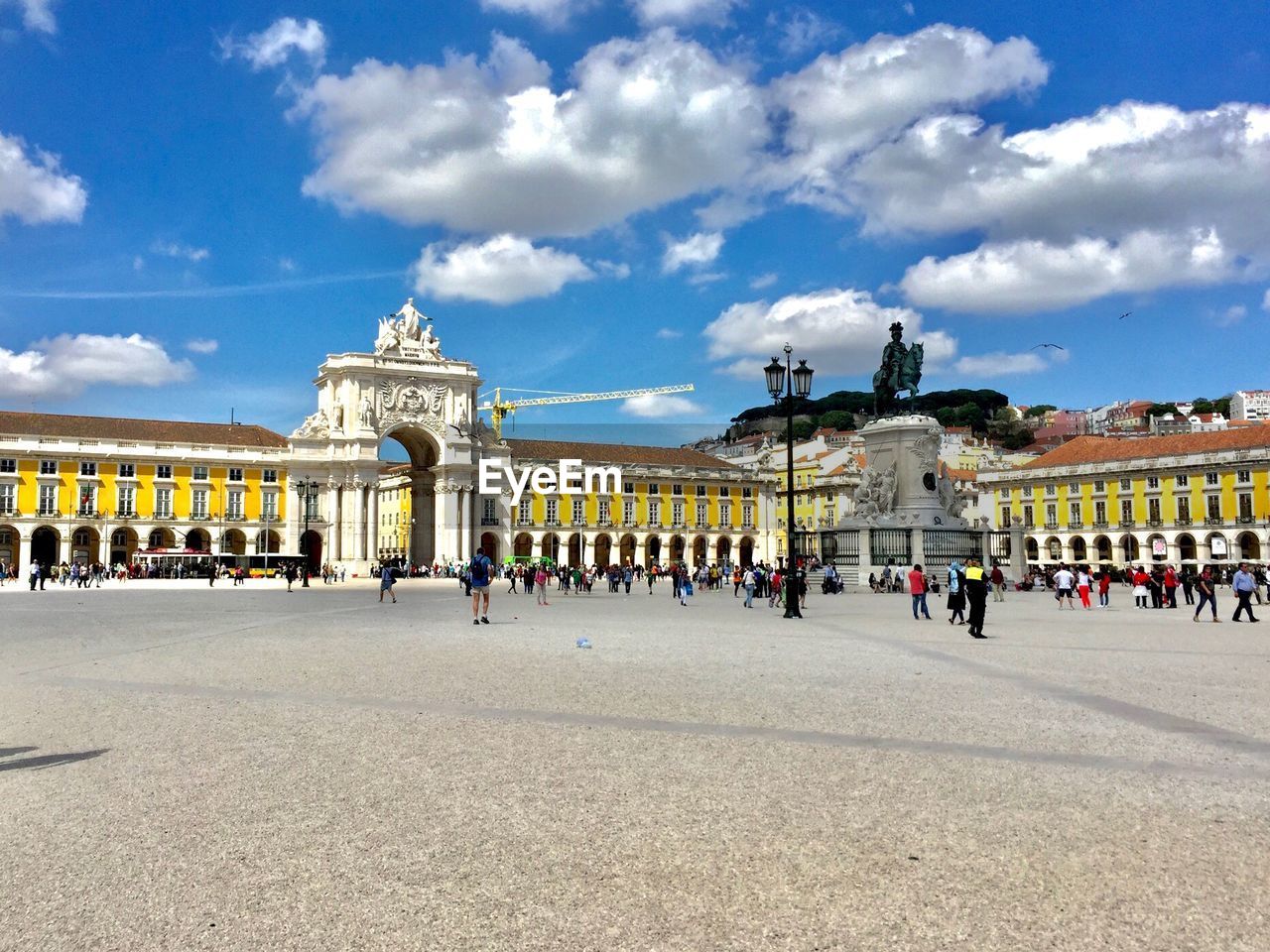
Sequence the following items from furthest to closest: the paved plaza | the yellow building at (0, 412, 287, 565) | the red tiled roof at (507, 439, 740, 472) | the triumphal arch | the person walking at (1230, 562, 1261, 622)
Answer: the red tiled roof at (507, 439, 740, 472), the triumphal arch, the yellow building at (0, 412, 287, 565), the person walking at (1230, 562, 1261, 622), the paved plaza

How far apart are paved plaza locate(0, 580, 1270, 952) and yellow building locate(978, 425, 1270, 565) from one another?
63.7 meters

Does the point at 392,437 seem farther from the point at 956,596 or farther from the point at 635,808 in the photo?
the point at 635,808

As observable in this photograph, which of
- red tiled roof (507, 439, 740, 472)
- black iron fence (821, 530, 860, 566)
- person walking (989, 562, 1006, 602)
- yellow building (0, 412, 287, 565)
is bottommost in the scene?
person walking (989, 562, 1006, 602)

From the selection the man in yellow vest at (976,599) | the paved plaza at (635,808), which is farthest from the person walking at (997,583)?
the paved plaza at (635,808)

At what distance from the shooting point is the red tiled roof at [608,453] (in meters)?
87.1

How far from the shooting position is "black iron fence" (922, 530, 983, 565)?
33.8m

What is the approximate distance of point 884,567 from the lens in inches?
1364

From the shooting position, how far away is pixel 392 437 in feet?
253

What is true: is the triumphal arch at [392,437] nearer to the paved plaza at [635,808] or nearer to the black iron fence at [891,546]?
the black iron fence at [891,546]

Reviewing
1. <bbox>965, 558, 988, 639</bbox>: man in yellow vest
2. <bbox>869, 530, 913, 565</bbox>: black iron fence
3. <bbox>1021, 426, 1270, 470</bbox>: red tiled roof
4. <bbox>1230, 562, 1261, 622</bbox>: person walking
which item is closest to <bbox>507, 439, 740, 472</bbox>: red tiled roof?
<bbox>1021, 426, 1270, 470</bbox>: red tiled roof

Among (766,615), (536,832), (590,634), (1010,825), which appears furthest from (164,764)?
(766,615)

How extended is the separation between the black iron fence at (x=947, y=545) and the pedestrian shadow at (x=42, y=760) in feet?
98.3

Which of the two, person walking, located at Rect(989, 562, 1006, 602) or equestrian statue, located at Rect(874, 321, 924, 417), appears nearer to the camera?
person walking, located at Rect(989, 562, 1006, 602)

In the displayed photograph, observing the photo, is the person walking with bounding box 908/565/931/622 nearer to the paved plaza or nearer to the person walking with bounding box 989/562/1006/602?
the person walking with bounding box 989/562/1006/602
